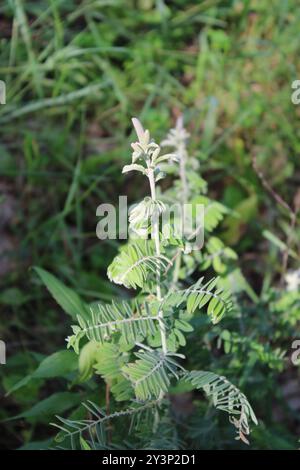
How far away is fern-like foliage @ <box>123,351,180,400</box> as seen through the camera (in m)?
1.18

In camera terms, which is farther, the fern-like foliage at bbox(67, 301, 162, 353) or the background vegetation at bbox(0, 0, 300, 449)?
the background vegetation at bbox(0, 0, 300, 449)

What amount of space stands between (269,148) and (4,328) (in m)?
1.27

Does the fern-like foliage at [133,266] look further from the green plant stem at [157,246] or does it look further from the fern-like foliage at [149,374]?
the fern-like foliage at [149,374]

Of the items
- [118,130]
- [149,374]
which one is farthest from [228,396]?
[118,130]

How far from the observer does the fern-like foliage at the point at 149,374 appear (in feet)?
3.88

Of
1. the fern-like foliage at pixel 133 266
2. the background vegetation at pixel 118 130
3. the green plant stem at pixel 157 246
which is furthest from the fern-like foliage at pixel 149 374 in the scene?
the background vegetation at pixel 118 130

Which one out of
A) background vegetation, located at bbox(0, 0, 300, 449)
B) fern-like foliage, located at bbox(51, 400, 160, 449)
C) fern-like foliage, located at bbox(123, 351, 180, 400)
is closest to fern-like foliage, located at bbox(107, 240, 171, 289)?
fern-like foliage, located at bbox(123, 351, 180, 400)

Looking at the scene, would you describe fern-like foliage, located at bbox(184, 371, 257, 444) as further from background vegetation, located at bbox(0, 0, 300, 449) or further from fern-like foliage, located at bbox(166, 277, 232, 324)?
background vegetation, located at bbox(0, 0, 300, 449)

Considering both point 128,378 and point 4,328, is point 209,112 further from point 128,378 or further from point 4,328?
point 128,378

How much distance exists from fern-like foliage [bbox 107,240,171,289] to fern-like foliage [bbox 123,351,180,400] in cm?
15

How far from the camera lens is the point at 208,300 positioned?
48.5 inches

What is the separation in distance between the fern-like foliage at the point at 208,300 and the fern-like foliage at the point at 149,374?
117mm

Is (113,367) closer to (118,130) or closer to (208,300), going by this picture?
(208,300)

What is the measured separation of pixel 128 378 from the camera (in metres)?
1.35
